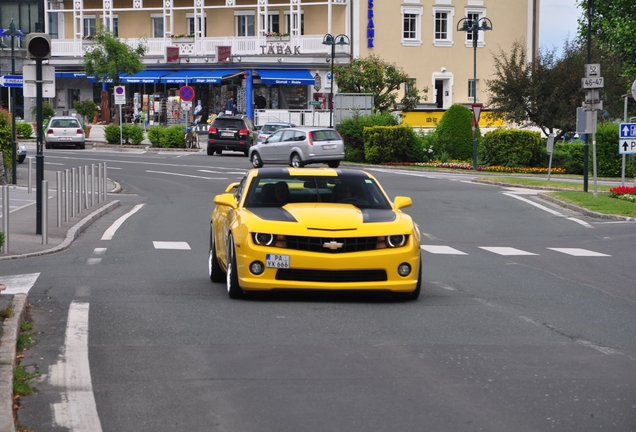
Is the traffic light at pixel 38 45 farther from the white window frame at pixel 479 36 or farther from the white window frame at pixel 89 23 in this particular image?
the white window frame at pixel 89 23

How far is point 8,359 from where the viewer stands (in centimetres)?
730

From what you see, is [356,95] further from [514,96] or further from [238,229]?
[238,229]

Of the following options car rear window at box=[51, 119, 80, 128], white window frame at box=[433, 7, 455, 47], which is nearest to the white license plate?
car rear window at box=[51, 119, 80, 128]

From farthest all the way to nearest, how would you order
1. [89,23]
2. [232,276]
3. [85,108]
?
[89,23] → [85,108] → [232,276]

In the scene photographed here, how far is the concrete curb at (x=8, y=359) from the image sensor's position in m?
5.84

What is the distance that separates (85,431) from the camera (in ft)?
19.6

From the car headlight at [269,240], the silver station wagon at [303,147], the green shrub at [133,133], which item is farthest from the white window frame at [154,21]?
the car headlight at [269,240]

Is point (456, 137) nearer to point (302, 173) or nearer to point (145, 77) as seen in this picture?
point (145, 77)

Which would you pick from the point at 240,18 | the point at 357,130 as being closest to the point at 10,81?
the point at 357,130

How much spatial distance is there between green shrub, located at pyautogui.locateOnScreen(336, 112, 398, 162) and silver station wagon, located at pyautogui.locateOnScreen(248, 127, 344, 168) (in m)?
5.77

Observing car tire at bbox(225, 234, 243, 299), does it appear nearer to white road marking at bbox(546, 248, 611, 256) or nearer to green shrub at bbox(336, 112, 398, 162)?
white road marking at bbox(546, 248, 611, 256)

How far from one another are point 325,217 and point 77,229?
385 inches

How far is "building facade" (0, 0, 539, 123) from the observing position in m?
68.5

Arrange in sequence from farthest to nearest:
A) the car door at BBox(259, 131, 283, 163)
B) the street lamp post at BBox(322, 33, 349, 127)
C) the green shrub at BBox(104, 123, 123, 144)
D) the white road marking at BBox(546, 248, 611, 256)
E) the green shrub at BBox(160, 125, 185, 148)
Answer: the green shrub at BBox(104, 123, 123, 144) → the street lamp post at BBox(322, 33, 349, 127) → the green shrub at BBox(160, 125, 185, 148) → the car door at BBox(259, 131, 283, 163) → the white road marking at BBox(546, 248, 611, 256)
